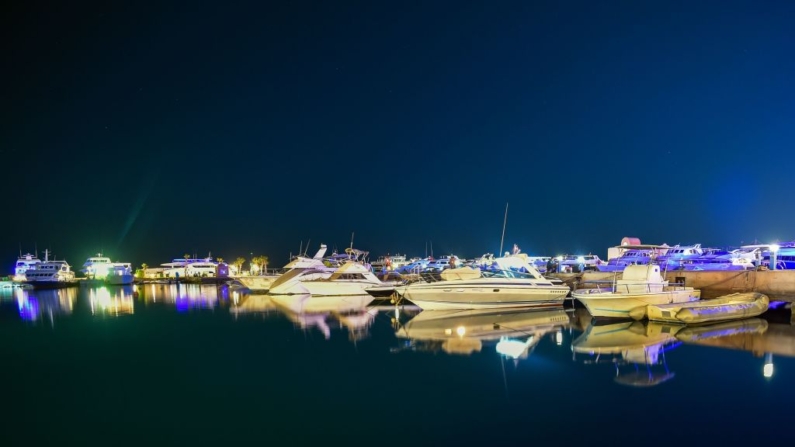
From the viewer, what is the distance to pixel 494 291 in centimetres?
2577

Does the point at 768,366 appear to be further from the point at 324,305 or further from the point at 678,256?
the point at 678,256

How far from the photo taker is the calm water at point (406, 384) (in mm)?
8930


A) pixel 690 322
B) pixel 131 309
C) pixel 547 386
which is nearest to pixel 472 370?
pixel 547 386

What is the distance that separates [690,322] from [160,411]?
63.0 feet

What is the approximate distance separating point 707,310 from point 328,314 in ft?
59.4

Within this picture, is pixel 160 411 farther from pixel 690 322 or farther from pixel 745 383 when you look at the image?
pixel 690 322

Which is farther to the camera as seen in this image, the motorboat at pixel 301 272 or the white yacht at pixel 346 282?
the motorboat at pixel 301 272

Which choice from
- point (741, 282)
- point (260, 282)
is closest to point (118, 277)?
point (260, 282)

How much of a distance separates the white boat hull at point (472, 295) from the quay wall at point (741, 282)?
3837mm

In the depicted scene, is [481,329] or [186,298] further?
[186,298]

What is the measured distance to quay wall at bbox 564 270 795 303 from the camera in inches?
891

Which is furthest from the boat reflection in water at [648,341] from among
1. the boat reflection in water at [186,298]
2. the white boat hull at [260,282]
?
the white boat hull at [260,282]

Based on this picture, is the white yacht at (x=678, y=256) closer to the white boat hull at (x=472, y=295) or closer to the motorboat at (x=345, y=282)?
the white boat hull at (x=472, y=295)

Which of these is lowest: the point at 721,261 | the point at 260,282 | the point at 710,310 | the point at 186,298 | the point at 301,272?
the point at 186,298
